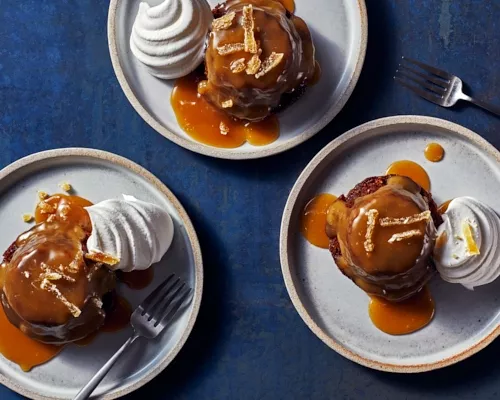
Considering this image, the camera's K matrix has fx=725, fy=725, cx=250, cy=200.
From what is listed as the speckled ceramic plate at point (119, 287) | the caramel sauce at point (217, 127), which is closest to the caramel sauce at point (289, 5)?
the caramel sauce at point (217, 127)

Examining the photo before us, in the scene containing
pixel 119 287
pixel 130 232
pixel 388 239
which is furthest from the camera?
pixel 119 287

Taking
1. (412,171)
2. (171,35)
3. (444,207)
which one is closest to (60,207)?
(171,35)

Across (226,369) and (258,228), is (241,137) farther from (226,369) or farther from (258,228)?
(226,369)

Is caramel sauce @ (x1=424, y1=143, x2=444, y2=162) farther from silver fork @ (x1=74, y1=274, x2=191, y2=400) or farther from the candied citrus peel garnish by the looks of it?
silver fork @ (x1=74, y1=274, x2=191, y2=400)

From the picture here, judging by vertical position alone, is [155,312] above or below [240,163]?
below

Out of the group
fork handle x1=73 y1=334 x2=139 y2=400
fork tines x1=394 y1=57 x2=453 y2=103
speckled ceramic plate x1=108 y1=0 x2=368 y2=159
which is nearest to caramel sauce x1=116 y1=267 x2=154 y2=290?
fork handle x1=73 y1=334 x2=139 y2=400

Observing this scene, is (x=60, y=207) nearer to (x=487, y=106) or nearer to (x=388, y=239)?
(x=388, y=239)

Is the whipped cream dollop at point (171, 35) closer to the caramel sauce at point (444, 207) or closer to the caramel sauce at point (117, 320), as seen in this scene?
the caramel sauce at point (117, 320)
